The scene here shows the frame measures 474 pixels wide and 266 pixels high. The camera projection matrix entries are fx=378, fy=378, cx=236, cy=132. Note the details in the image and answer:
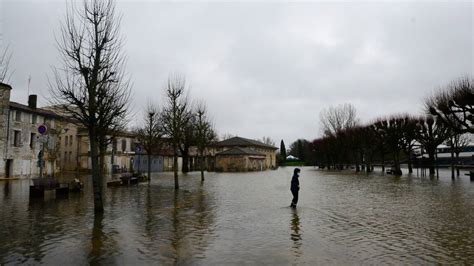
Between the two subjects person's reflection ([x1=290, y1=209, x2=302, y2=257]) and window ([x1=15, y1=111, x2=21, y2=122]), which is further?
window ([x1=15, y1=111, x2=21, y2=122])

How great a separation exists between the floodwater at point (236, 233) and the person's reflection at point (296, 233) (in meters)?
0.03

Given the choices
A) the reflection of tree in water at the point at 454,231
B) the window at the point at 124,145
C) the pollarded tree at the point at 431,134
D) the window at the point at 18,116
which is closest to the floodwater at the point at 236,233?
the reflection of tree in water at the point at 454,231

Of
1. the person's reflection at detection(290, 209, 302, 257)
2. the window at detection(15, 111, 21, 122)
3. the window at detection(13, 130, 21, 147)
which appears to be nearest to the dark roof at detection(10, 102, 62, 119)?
the window at detection(15, 111, 21, 122)

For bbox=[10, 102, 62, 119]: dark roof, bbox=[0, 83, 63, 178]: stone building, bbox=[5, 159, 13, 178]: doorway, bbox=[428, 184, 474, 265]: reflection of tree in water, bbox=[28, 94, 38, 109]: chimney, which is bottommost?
bbox=[428, 184, 474, 265]: reflection of tree in water

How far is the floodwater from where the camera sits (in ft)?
24.9

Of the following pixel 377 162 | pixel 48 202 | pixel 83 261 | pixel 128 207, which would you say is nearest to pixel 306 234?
pixel 83 261

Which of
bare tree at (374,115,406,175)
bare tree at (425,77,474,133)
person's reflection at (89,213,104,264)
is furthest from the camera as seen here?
bare tree at (374,115,406,175)

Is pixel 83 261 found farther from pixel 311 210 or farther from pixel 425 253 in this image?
pixel 311 210

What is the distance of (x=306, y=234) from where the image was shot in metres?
10.0

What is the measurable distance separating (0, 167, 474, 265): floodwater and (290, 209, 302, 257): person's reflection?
29 mm

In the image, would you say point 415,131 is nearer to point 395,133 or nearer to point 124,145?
point 395,133

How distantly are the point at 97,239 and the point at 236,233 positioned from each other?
3.50 metres

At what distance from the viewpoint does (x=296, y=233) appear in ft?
33.2

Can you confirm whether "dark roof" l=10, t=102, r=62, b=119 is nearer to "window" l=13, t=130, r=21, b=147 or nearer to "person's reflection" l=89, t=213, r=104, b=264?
"window" l=13, t=130, r=21, b=147
